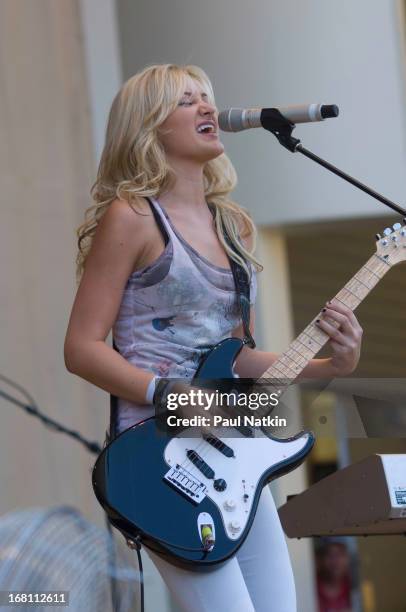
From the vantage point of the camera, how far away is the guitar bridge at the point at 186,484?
7.08 feet

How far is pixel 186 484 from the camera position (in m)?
2.17

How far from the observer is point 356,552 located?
20.3ft

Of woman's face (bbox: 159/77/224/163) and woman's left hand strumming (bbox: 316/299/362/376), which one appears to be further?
woman's face (bbox: 159/77/224/163)

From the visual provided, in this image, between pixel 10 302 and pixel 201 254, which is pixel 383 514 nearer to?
pixel 201 254

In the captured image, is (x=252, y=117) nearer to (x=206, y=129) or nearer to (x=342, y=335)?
(x=206, y=129)

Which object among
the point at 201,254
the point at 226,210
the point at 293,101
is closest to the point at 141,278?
the point at 201,254

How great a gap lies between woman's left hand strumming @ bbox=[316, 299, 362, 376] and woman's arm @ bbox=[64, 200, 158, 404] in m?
0.38

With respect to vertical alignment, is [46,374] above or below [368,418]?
below

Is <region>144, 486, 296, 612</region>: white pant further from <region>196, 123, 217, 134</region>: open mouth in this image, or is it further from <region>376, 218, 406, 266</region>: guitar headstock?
<region>196, 123, 217, 134</region>: open mouth

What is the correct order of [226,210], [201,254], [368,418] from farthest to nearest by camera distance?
1. [226,210]
2. [201,254]
3. [368,418]

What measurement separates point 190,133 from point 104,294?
0.42 metres

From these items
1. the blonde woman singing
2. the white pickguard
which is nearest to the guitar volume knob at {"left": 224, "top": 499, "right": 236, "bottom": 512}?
the white pickguard

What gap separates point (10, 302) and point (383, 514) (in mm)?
2605

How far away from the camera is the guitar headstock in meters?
2.46
